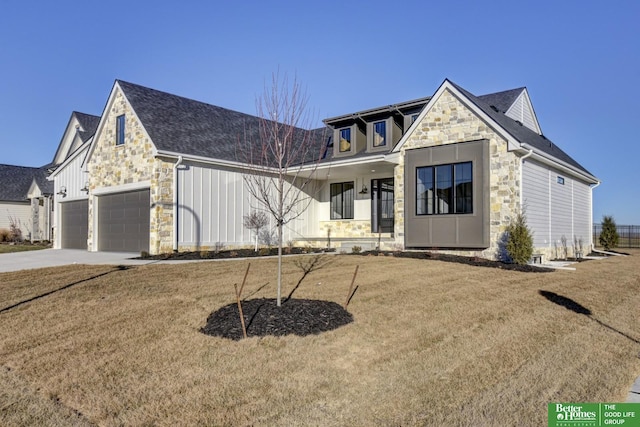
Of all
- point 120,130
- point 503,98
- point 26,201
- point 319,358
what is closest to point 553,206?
point 503,98

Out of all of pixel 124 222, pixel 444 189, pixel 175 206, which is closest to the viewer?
pixel 444 189

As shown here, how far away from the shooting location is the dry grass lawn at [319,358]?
364 cm

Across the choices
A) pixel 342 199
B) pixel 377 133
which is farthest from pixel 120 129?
pixel 377 133

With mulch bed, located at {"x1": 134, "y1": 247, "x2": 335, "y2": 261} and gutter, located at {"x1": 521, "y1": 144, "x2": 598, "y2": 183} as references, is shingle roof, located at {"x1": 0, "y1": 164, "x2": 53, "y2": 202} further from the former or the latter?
gutter, located at {"x1": 521, "y1": 144, "x2": 598, "y2": 183}

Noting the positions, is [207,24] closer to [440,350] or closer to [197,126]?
[197,126]

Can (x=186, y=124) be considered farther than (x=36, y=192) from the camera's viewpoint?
No

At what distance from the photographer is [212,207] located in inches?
630

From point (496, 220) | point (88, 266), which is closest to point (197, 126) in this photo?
point (88, 266)

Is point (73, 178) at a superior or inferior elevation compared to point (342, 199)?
superior

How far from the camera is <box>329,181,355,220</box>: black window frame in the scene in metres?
19.3

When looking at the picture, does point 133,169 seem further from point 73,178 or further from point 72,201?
point 72,201

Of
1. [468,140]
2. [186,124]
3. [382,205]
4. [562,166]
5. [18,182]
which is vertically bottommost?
[382,205]

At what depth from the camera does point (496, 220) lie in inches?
511

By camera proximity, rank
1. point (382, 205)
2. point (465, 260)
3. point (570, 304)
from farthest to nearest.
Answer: point (382, 205) < point (465, 260) < point (570, 304)
